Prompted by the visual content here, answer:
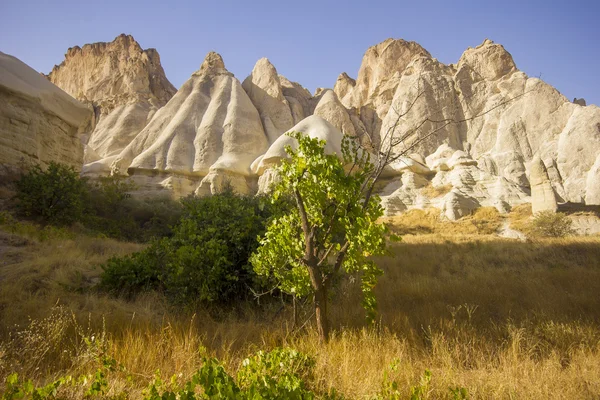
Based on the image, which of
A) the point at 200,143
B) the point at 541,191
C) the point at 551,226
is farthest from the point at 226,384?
the point at 200,143

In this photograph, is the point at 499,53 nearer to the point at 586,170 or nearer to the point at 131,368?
the point at 586,170

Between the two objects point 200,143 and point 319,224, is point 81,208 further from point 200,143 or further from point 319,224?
point 200,143

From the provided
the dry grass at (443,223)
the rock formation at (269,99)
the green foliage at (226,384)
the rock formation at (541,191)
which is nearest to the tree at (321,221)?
the green foliage at (226,384)

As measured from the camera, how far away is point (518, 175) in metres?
25.7

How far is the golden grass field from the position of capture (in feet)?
7.54

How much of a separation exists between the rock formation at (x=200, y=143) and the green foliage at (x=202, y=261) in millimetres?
20587

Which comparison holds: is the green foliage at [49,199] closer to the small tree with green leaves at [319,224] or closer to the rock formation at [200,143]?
the small tree with green leaves at [319,224]

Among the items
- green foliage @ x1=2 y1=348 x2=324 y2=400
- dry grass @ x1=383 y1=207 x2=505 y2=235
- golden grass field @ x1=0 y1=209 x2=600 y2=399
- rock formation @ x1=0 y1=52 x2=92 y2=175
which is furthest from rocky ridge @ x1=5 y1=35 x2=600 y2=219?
green foliage @ x1=2 y1=348 x2=324 y2=400

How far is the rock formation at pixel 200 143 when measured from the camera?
27.1 meters

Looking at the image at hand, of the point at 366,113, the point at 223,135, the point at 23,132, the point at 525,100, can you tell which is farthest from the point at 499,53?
the point at 23,132

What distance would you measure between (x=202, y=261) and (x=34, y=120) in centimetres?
1637

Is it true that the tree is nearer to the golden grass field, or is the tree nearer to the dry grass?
the golden grass field

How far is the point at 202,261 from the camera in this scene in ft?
13.2

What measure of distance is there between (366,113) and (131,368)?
4625 cm
